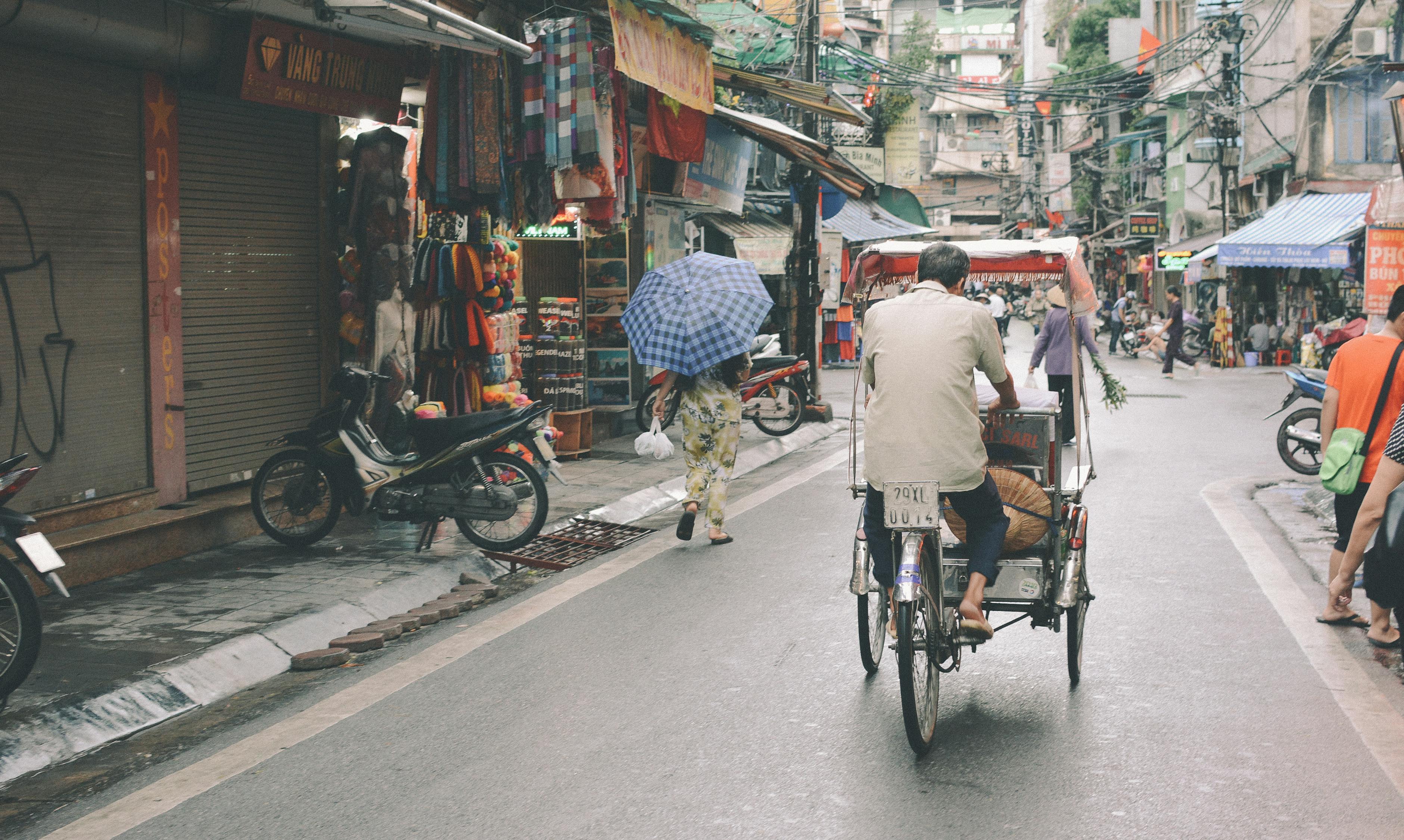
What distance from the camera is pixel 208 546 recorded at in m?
8.62

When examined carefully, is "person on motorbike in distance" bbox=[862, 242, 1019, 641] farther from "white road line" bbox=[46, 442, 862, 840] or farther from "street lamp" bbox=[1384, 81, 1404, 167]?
"street lamp" bbox=[1384, 81, 1404, 167]

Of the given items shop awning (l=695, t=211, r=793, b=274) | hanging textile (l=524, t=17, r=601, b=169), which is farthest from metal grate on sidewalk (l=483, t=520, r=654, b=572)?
shop awning (l=695, t=211, r=793, b=274)

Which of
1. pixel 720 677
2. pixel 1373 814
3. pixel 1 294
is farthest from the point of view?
pixel 1 294

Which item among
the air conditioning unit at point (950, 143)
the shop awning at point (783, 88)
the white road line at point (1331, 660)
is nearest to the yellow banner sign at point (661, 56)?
the shop awning at point (783, 88)

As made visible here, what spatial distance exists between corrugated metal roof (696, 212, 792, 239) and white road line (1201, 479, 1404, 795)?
13.4 meters

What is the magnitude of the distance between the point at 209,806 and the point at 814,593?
3912 millimetres

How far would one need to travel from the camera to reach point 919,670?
15.2 ft

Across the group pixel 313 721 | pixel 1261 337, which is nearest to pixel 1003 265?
pixel 313 721

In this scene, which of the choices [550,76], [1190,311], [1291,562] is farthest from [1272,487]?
[1190,311]

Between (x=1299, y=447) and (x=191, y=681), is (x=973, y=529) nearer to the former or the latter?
(x=191, y=681)

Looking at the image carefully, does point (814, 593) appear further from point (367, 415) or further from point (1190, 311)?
point (1190, 311)

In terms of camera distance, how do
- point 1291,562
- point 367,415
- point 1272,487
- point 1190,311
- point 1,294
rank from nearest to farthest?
point 1,294 → point 1291,562 → point 367,415 → point 1272,487 → point 1190,311

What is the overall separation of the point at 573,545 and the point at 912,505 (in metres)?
4.88

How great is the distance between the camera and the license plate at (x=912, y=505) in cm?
459
